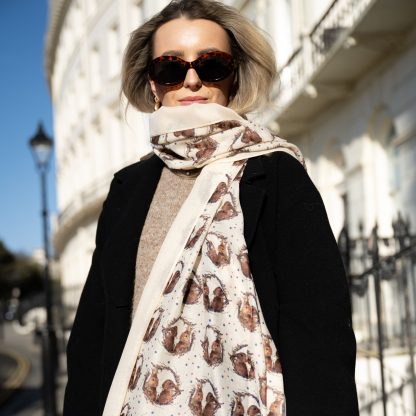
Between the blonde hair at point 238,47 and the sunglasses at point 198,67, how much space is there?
5.1 inches

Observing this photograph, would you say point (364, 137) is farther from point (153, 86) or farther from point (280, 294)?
point (280, 294)

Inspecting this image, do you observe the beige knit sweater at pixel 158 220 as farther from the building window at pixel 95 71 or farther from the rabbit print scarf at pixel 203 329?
the building window at pixel 95 71

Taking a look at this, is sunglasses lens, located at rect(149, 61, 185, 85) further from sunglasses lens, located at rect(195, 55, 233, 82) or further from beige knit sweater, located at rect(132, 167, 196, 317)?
beige knit sweater, located at rect(132, 167, 196, 317)

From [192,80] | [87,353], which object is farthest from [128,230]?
[192,80]

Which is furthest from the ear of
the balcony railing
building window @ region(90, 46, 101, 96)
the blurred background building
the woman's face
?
building window @ region(90, 46, 101, 96)

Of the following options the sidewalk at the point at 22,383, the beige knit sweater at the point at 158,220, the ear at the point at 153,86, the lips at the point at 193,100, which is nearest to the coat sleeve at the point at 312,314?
the beige knit sweater at the point at 158,220

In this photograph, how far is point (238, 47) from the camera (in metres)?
2.61

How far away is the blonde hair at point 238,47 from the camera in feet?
8.36

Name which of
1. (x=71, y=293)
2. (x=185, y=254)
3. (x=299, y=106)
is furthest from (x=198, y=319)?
(x=71, y=293)

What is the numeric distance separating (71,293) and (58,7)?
2358 cm

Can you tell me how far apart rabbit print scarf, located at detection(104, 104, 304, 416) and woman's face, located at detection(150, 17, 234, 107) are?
11.4 inches

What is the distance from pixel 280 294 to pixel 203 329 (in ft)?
0.70

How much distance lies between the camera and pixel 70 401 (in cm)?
234

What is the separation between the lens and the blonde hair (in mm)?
2547
